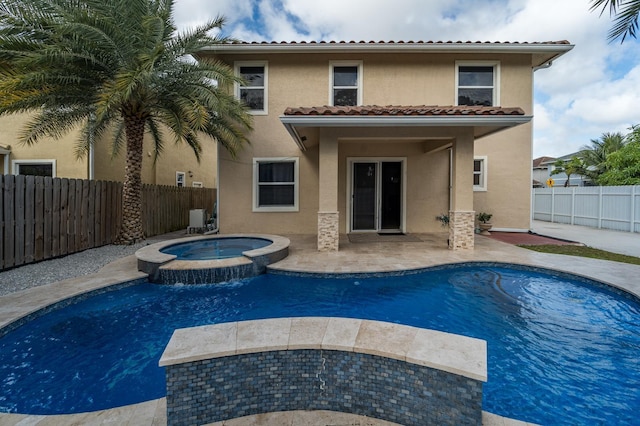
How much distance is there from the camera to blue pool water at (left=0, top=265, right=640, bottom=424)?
3363 mm

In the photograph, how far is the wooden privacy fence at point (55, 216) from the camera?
750 centimetres

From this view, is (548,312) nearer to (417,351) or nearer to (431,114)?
(417,351)

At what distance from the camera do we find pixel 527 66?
12781 millimetres

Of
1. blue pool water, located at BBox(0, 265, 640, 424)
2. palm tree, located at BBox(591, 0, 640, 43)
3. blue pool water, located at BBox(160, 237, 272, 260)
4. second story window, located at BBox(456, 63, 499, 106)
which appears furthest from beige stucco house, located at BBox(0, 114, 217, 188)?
palm tree, located at BBox(591, 0, 640, 43)

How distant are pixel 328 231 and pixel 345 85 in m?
6.77

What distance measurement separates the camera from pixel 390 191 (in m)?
13.3

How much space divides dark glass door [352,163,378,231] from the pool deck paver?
1.93 meters

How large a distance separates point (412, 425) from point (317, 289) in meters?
4.11

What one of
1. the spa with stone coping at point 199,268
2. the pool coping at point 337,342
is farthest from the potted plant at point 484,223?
the pool coping at point 337,342

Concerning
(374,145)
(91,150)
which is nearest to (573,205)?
(374,145)

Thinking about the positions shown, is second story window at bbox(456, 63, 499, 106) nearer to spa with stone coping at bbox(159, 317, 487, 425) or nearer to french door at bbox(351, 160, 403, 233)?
french door at bbox(351, 160, 403, 233)

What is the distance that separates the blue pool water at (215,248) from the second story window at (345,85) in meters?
6.66

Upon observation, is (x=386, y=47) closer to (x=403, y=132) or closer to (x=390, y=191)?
(x=403, y=132)

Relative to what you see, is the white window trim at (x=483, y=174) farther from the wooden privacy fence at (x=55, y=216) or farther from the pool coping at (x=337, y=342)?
the wooden privacy fence at (x=55, y=216)
